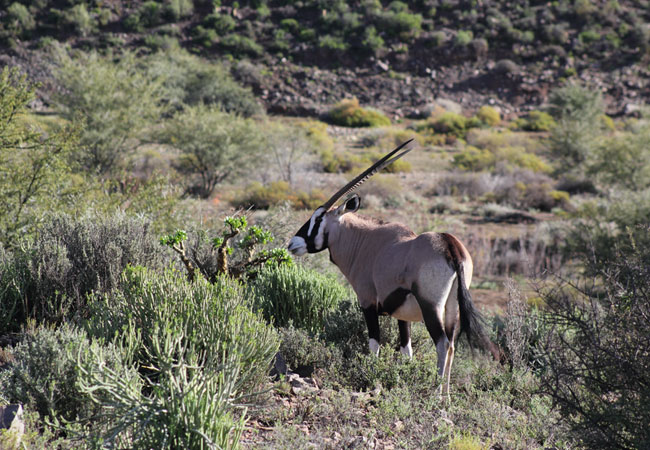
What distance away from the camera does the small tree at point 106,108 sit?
22.1 metres

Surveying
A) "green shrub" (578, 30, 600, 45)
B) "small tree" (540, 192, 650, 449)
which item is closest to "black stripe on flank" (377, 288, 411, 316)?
"small tree" (540, 192, 650, 449)

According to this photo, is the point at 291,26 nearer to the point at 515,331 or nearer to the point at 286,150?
the point at 286,150

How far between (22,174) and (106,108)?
48.8 feet

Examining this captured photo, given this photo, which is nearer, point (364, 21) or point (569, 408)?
point (569, 408)

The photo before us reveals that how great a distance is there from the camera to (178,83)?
42.6 meters

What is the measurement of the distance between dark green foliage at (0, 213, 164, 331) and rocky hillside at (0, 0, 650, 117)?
133 feet

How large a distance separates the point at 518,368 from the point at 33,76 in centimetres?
4606

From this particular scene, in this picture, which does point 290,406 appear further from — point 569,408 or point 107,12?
point 107,12

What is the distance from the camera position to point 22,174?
9.07 m

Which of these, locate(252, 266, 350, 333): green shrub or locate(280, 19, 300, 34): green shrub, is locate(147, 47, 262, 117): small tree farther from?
locate(252, 266, 350, 333): green shrub

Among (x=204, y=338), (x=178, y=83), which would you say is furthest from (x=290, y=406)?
(x=178, y=83)

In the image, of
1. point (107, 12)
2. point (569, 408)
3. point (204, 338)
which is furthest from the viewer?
point (107, 12)

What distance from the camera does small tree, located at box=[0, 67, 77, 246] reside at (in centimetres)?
866

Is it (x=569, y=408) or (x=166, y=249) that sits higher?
(x=569, y=408)
